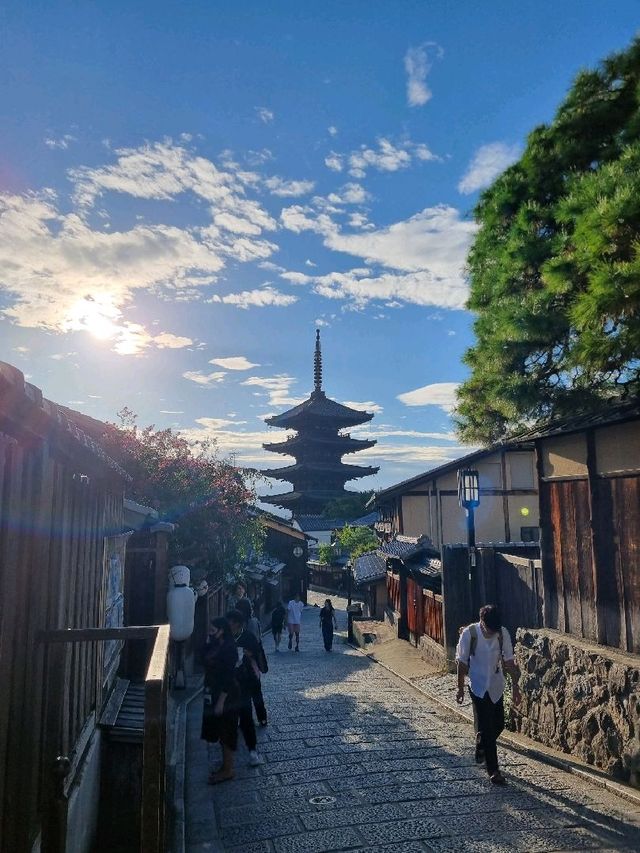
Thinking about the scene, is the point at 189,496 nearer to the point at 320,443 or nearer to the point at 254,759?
the point at 254,759

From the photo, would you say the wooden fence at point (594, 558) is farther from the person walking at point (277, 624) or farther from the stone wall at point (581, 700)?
the person walking at point (277, 624)

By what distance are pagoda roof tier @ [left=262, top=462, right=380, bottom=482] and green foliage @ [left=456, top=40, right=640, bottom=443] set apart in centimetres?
3951

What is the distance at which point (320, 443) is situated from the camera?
170 ft

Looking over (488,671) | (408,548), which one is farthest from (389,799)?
(408,548)

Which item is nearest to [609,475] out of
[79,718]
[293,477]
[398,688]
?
[79,718]

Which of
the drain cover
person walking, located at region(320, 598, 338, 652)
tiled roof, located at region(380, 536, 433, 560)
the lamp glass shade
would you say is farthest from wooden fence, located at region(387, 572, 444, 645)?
the drain cover

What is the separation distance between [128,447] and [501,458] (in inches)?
528

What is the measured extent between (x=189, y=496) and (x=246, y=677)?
8.33 metres

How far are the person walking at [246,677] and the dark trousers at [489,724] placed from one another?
8.98 ft

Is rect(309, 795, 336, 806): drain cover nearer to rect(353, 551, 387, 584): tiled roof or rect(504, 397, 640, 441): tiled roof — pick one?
rect(504, 397, 640, 441): tiled roof

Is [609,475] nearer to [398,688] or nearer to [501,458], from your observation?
[398,688]

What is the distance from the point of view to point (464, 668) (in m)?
7.19

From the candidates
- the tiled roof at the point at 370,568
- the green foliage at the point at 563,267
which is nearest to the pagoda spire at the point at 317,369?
the tiled roof at the point at 370,568

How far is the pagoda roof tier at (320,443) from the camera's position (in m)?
51.5
